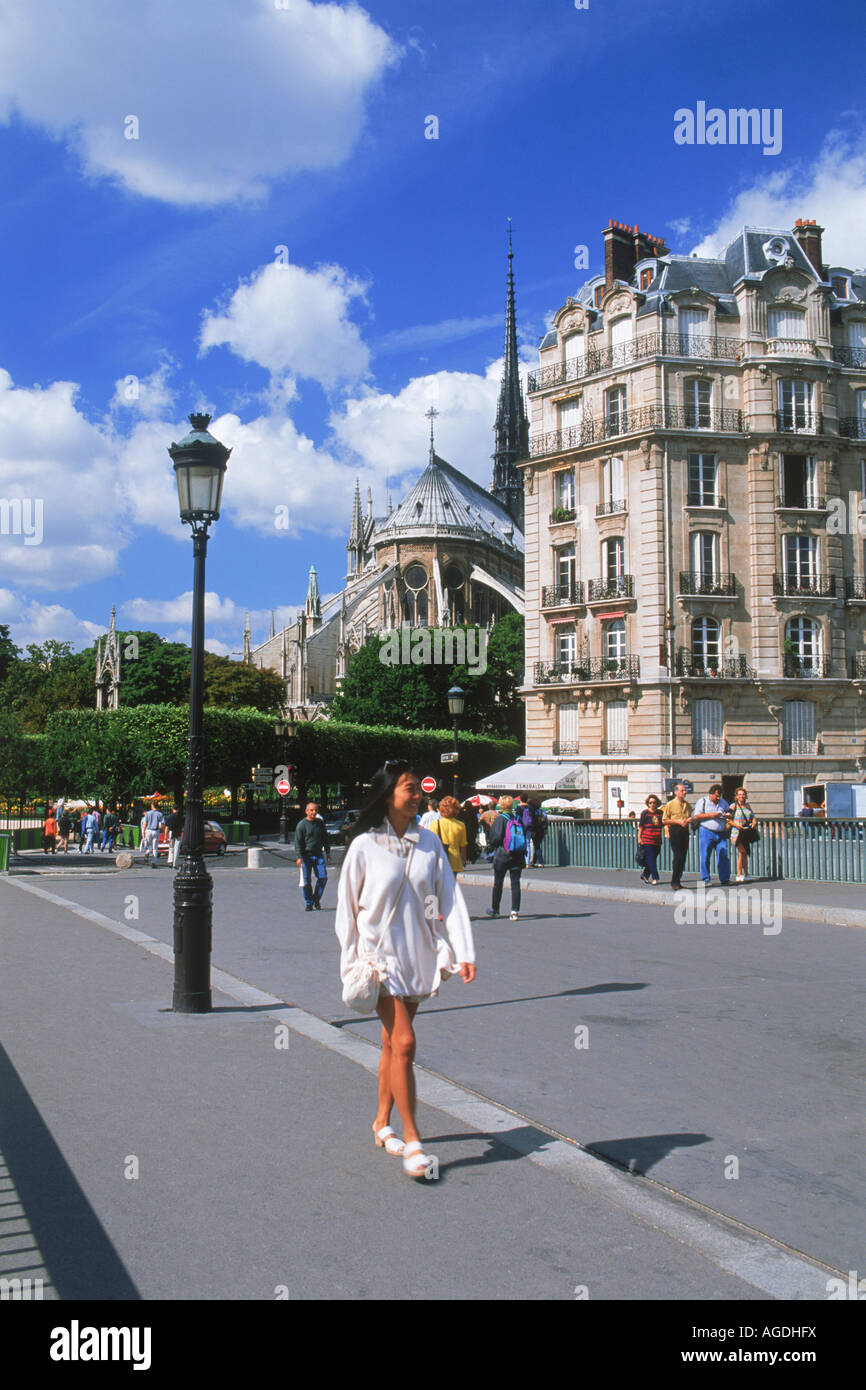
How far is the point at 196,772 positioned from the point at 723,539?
32.2 metres

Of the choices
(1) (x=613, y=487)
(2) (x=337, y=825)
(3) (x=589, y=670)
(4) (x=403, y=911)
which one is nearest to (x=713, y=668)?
(3) (x=589, y=670)

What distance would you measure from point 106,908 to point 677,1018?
453 inches

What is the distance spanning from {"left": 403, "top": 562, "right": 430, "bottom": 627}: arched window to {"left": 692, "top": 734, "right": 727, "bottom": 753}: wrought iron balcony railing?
152 feet

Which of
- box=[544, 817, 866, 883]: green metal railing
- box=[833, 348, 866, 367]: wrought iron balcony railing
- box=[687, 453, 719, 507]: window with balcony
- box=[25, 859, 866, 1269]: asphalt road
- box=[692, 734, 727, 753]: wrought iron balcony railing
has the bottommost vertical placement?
box=[25, 859, 866, 1269]: asphalt road

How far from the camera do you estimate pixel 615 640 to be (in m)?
40.0

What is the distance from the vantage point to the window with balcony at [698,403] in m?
39.2

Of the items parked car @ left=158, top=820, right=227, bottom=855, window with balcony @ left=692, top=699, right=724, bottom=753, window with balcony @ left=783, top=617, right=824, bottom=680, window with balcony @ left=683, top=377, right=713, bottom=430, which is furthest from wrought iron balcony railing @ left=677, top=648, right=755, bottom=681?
parked car @ left=158, top=820, right=227, bottom=855

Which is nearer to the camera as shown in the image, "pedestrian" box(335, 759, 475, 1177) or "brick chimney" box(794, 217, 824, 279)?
"pedestrian" box(335, 759, 475, 1177)

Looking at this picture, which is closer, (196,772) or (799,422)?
(196,772)

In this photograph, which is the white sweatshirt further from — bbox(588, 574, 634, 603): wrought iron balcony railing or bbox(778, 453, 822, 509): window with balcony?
bbox(778, 453, 822, 509): window with balcony

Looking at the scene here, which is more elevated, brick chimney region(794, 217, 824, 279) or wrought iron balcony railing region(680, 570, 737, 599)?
brick chimney region(794, 217, 824, 279)

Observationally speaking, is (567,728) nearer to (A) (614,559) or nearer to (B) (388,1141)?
(A) (614,559)

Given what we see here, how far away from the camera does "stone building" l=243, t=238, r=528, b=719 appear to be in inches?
3314

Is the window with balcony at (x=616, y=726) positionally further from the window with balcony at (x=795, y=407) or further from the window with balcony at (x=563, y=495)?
the window with balcony at (x=795, y=407)
